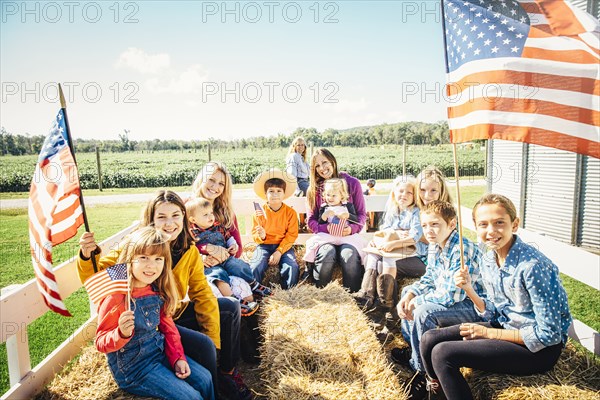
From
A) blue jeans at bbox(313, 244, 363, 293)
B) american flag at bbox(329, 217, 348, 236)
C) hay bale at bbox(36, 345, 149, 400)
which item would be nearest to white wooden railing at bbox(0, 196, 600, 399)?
hay bale at bbox(36, 345, 149, 400)

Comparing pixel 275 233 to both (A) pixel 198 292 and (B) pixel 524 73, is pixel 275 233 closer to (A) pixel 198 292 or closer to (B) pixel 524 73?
(A) pixel 198 292

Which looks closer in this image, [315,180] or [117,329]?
[117,329]

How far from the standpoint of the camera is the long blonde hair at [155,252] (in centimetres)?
237

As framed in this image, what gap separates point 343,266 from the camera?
4242mm

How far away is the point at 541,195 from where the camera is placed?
841cm

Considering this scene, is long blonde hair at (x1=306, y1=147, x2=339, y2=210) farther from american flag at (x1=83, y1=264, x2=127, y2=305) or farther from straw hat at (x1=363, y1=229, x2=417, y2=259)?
american flag at (x1=83, y1=264, x2=127, y2=305)

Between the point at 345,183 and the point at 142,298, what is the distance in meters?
2.87

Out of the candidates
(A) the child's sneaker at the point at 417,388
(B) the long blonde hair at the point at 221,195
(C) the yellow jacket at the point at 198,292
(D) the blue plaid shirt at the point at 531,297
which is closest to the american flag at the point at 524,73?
(D) the blue plaid shirt at the point at 531,297

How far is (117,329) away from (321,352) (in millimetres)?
1376

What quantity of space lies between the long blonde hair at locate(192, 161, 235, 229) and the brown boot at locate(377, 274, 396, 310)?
1668 mm

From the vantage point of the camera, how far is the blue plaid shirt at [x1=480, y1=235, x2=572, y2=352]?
2227 mm

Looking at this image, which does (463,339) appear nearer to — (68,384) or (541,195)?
(68,384)

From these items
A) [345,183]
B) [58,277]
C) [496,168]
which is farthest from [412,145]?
[58,277]

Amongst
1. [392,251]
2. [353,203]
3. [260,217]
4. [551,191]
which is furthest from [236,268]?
[551,191]
